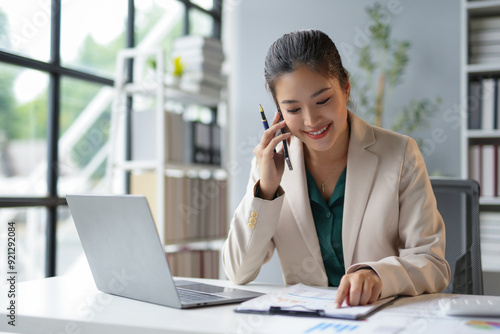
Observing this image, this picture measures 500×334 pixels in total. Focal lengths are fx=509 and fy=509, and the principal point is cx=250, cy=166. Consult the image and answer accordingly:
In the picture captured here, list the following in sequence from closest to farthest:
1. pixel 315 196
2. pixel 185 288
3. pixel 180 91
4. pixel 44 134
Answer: pixel 185 288, pixel 315 196, pixel 44 134, pixel 180 91

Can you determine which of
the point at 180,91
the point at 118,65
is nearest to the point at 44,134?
the point at 118,65

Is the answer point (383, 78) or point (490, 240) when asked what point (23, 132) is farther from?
point (490, 240)

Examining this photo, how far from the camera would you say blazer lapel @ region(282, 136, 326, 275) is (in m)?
1.43

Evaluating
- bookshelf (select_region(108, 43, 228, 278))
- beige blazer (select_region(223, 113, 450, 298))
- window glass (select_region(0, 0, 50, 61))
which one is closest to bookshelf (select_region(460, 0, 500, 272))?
beige blazer (select_region(223, 113, 450, 298))

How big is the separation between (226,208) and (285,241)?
2.02 metres

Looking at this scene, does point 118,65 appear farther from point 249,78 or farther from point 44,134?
point 249,78

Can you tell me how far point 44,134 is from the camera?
2.61 m

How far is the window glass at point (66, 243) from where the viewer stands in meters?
2.66

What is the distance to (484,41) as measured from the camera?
262 centimetres

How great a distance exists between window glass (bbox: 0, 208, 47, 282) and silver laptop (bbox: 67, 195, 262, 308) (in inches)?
58.2

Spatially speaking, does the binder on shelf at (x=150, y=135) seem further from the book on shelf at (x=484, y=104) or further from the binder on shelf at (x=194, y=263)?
the book on shelf at (x=484, y=104)

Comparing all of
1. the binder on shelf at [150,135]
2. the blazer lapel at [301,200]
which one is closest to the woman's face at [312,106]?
the blazer lapel at [301,200]

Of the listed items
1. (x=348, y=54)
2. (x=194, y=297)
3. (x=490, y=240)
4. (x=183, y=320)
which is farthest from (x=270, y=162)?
(x=348, y=54)

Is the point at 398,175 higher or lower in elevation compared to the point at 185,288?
higher
